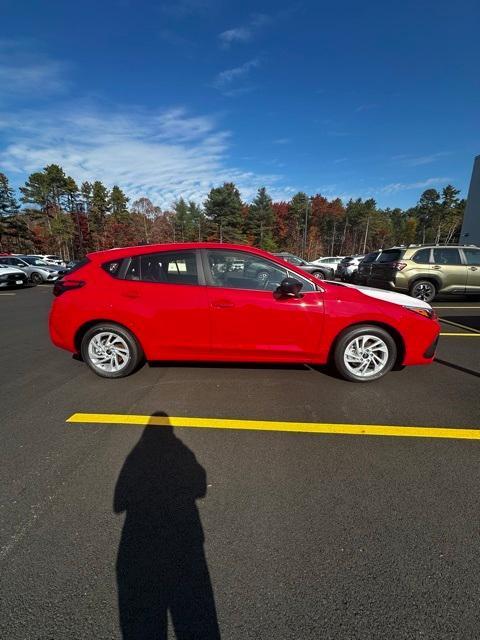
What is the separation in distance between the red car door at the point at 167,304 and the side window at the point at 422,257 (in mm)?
8032

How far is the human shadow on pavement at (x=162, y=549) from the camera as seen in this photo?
54.5 inches

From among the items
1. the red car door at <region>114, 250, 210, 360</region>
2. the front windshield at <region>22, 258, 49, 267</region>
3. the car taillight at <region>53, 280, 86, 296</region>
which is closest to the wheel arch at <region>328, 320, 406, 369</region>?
the red car door at <region>114, 250, 210, 360</region>

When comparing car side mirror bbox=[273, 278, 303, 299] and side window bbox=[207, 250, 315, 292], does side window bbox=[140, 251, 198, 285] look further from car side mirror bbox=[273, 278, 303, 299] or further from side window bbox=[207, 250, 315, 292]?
car side mirror bbox=[273, 278, 303, 299]

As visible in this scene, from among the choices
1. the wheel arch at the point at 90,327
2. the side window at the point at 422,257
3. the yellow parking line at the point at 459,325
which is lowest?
the yellow parking line at the point at 459,325

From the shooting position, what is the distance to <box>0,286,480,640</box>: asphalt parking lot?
141 cm

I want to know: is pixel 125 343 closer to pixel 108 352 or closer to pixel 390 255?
pixel 108 352

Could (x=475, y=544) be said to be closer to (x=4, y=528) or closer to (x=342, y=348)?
(x=342, y=348)

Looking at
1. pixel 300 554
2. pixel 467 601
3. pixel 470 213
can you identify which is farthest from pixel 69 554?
pixel 470 213

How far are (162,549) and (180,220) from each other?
7454 cm

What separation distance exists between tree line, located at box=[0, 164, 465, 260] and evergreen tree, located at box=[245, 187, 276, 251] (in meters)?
0.19

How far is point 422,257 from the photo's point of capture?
367 inches

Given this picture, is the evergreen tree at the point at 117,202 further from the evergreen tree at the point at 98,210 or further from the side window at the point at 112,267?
the side window at the point at 112,267

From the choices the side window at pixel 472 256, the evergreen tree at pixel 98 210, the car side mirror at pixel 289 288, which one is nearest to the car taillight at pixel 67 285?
the car side mirror at pixel 289 288

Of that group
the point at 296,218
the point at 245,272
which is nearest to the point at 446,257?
the point at 245,272
